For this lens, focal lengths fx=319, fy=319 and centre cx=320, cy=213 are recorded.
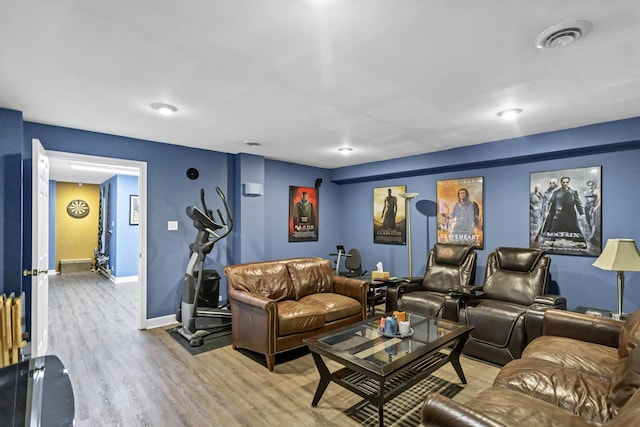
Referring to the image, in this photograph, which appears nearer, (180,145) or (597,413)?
(597,413)

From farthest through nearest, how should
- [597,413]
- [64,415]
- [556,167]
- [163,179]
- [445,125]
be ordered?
[163,179]
[556,167]
[445,125]
[597,413]
[64,415]

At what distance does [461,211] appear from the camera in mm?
4762

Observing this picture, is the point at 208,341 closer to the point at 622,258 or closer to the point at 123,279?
the point at 622,258

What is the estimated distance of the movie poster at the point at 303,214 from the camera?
589 centimetres

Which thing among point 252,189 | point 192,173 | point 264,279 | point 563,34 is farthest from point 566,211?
point 192,173

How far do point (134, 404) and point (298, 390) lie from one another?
1257 millimetres

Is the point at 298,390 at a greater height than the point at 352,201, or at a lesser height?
lesser

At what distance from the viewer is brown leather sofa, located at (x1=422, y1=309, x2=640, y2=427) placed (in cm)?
134

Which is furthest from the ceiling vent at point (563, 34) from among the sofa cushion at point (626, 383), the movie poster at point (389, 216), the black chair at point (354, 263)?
the black chair at point (354, 263)

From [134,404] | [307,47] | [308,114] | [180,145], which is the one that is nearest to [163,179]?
[180,145]

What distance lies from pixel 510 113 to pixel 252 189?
346cm

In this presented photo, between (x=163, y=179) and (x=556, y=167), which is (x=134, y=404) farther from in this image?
(x=556, y=167)

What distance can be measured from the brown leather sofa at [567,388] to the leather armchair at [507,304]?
0.58 meters

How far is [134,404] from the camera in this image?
2443 millimetres
